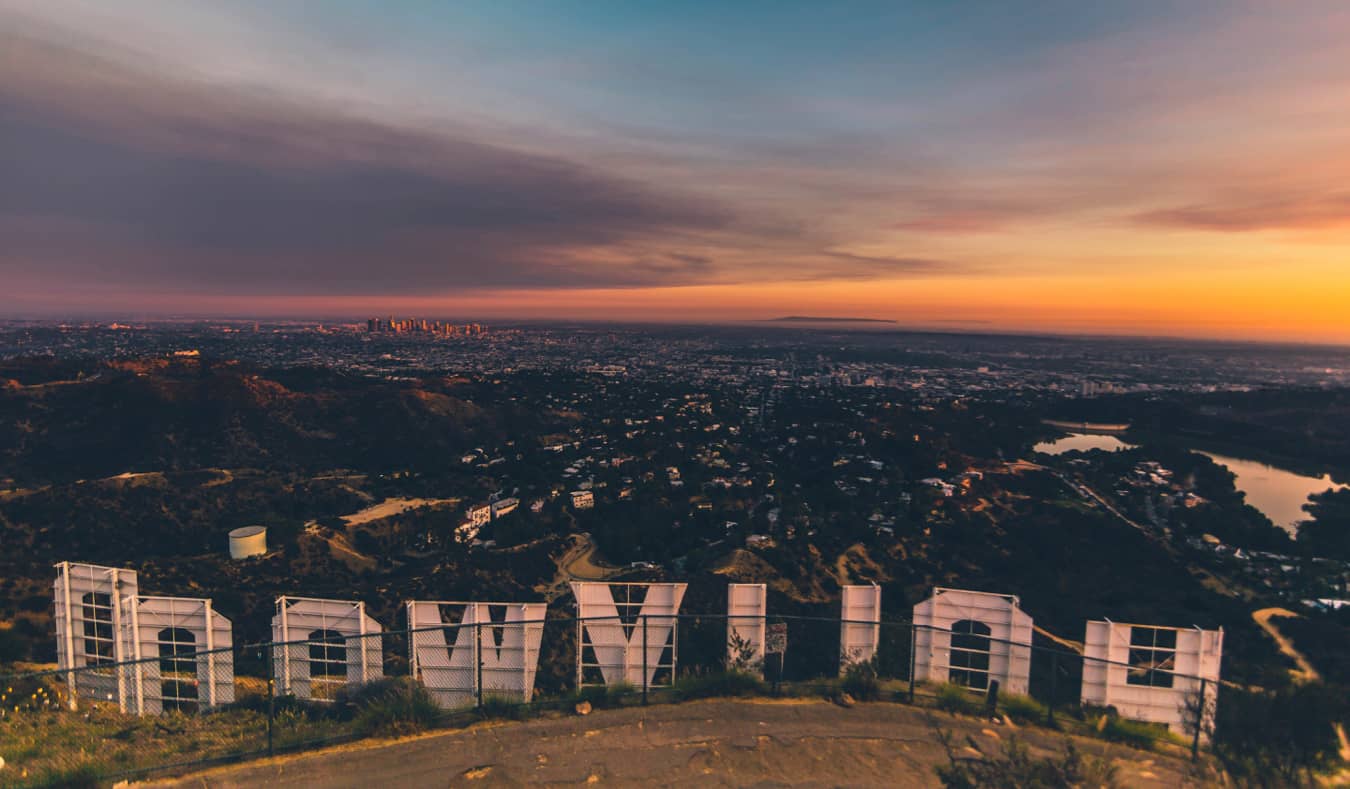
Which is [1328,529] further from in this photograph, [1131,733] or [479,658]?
[479,658]

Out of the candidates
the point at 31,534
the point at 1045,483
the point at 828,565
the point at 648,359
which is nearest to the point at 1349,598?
the point at 1045,483

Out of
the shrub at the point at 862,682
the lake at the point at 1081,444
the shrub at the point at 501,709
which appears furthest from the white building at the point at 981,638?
the lake at the point at 1081,444

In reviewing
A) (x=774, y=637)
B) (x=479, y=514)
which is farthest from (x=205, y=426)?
(x=774, y=637)

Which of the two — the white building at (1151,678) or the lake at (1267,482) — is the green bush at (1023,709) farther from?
the lake at (1267,482)

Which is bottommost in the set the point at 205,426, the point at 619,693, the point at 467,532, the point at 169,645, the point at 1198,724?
the point at 467,532

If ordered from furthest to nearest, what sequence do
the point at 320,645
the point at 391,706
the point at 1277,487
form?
the point at 1277,487 → the point at 320,645 → the point at 391,706

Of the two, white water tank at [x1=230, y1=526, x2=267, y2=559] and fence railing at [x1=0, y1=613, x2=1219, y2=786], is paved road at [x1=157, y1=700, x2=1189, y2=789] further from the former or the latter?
white water tank at [x1=230, y1=526, x2=267, y2=559]

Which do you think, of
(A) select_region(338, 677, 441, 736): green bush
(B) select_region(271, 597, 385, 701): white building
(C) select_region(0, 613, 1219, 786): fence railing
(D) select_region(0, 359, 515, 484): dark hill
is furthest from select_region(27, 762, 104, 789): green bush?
(D) select_region(0, 359, 515, 484): dark hill
